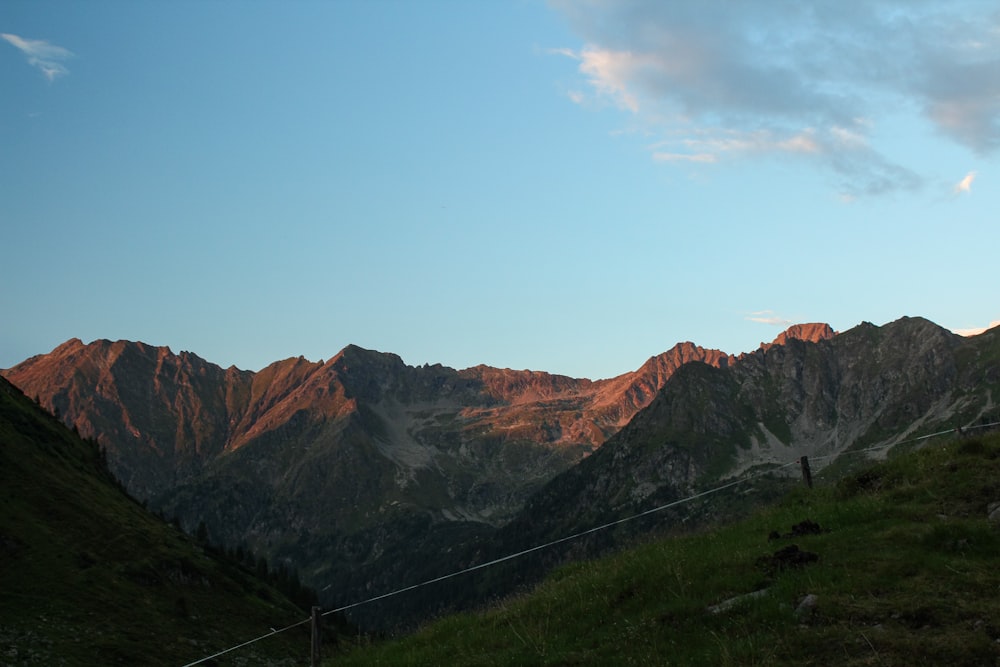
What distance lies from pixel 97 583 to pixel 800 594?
97172mm

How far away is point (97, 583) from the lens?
319ft

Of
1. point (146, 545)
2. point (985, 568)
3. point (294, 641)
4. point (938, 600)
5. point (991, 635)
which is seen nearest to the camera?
point (991, 635)

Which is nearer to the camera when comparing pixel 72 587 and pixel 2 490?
pixel 72 587

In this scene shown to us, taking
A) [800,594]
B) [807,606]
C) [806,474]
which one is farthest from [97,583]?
[807,606]

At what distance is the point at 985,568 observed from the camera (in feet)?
62.7

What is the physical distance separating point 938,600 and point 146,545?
126 meters

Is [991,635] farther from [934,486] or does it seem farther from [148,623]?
[148,623]

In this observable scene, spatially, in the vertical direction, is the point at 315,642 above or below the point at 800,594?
below

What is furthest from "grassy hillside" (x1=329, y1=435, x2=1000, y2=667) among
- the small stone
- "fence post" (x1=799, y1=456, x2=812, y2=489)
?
"fence post" (x1=799, y1=456, x2=812, y2=489)

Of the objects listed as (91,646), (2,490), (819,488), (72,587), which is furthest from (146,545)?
(819,488)

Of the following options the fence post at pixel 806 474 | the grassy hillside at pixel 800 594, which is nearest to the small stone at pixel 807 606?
the grassy hillside at pixel 800 594

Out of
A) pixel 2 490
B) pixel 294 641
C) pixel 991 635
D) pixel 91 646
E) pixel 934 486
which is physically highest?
pixel 2 490

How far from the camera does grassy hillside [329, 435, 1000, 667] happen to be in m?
16.9

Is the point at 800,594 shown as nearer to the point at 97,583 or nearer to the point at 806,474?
the point at 806,474
